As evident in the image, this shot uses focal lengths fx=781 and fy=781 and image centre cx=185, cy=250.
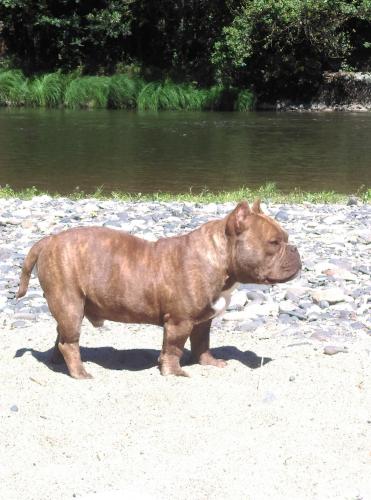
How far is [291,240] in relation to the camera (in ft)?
25.2

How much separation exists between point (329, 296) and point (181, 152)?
14.1 metres

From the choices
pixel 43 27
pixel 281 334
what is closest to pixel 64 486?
pixel 281 334

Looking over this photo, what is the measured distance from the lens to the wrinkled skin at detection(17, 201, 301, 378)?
4348 millimetres

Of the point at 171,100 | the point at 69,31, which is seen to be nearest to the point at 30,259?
the point at 171,100

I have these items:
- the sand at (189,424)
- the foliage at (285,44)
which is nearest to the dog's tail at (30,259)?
the sand at (189,424)

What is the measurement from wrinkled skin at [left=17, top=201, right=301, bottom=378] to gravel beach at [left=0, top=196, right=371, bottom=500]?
0.33 meters

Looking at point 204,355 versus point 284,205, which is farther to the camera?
point 284,205

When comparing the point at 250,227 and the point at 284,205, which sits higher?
the point at 250,227

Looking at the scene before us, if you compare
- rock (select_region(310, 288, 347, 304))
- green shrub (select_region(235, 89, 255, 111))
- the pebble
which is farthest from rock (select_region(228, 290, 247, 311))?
green shrub (select_region(235, 89, 255, 111))

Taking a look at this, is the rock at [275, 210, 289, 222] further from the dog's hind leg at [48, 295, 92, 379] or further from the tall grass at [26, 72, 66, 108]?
the tall grass at [26, 72, 66, 108]

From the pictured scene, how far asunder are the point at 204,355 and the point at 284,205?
5746 millimetres

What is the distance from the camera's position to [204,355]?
4.81m

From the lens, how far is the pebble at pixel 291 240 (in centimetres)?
566

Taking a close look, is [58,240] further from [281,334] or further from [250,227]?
[281,334]
